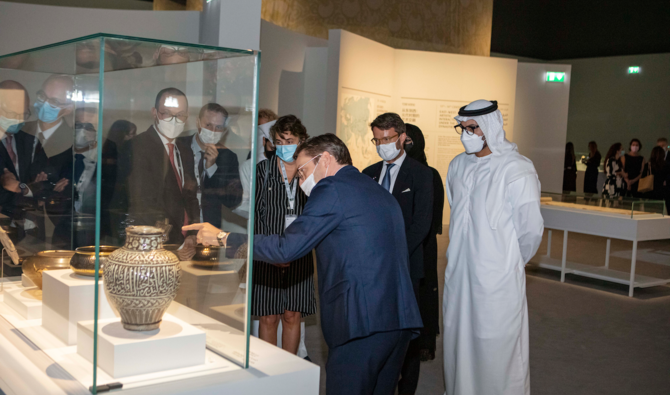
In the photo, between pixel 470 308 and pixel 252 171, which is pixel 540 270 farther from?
pixel 252 171

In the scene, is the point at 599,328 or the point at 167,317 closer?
the point at 167,317

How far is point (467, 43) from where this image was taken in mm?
12211

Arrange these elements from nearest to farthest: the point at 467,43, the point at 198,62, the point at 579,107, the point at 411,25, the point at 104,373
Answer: the point at 104,373 → the point at 198,62 → the point at 411,25 → the point at 467,43 → the point at 579,107

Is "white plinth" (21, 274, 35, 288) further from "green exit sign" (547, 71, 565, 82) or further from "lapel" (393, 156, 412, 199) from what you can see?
"green exit sign" (547, 71, 565, 82)

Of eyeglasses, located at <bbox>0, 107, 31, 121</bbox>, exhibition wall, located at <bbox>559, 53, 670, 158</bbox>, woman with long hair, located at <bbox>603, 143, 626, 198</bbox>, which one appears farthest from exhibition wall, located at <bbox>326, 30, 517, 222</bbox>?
exhibition wall, located at <bbox>559, 53, 670, 158</bbox>

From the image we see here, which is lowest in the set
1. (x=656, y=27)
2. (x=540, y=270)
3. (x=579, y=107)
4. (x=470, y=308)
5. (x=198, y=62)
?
(x=540, y=270)

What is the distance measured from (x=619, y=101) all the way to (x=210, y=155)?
56.4ft

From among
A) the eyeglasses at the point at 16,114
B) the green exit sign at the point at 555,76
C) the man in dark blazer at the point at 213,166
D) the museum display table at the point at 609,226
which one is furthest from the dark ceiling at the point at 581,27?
the man in dark blazer at the point at 213,166

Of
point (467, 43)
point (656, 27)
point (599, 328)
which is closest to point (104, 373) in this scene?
point (599, 328)

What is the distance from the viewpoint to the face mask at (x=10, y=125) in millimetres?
2475

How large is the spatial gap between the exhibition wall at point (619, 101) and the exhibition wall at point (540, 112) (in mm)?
5723

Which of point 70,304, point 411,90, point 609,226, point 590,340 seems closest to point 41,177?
point 70,304

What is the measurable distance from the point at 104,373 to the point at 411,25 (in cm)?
1054

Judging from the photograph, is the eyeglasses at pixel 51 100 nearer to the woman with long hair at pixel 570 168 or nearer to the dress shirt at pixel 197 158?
the dress shirt at pixel 197 158
